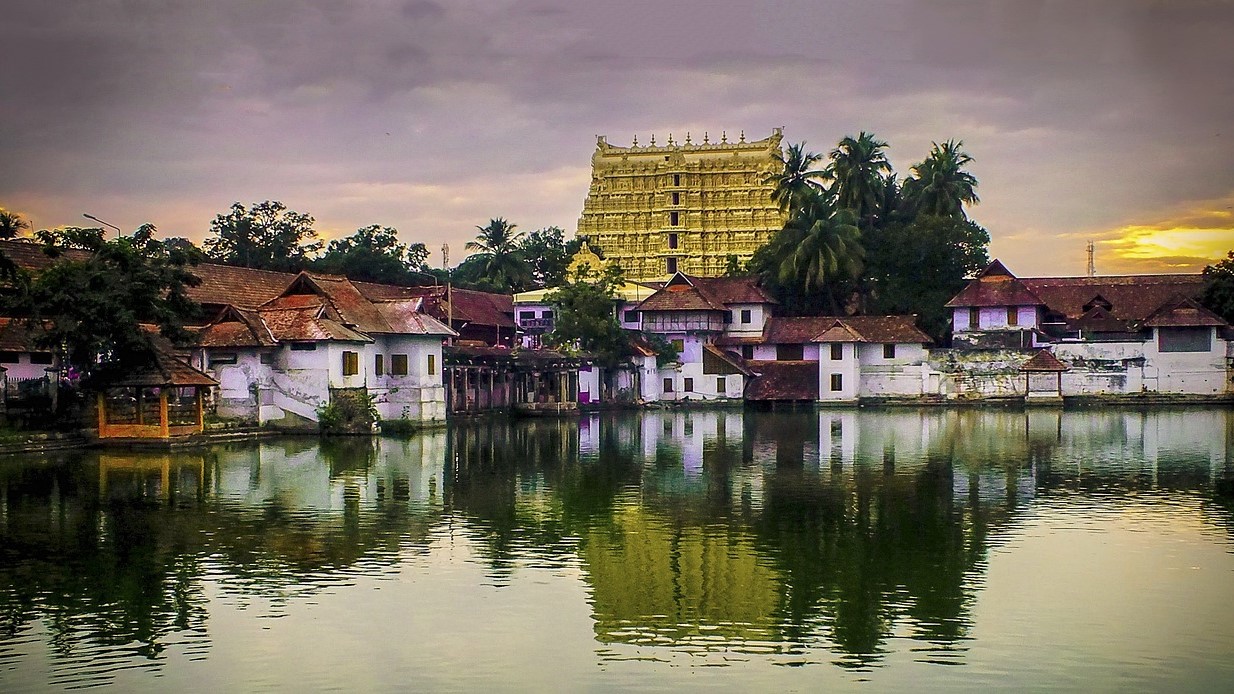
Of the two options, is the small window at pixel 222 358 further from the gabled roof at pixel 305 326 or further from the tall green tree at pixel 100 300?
the tall green tree at pixel 100 300

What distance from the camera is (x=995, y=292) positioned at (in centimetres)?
6081

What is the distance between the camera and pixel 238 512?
832 inches

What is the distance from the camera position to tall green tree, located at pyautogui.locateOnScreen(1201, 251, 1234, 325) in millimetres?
57656

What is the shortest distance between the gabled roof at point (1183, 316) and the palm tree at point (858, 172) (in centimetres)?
1695

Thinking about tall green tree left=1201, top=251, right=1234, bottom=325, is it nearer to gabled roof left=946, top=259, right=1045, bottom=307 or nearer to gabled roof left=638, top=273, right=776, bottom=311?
gabled roof left=946, top=259, right=1045, bottom=307

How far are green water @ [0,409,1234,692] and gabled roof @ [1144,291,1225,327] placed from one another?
28628mm

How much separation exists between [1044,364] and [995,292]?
4686 millimetres

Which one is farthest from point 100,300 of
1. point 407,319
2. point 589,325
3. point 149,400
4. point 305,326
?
point 589,325

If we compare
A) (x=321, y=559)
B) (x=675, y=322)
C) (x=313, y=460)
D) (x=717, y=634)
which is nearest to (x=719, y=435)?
(x=313, y=460)

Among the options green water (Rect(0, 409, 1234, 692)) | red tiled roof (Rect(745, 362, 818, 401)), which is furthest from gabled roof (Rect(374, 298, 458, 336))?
red tiled roof (Rect(745, 362, 818, 401))

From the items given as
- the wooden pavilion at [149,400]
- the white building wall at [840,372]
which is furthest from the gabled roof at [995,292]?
the wooden pavilion at [149,400]

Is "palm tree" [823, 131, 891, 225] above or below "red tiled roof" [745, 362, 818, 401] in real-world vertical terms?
above

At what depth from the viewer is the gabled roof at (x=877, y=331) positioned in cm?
Result: 6041

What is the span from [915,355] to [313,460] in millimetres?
36858
